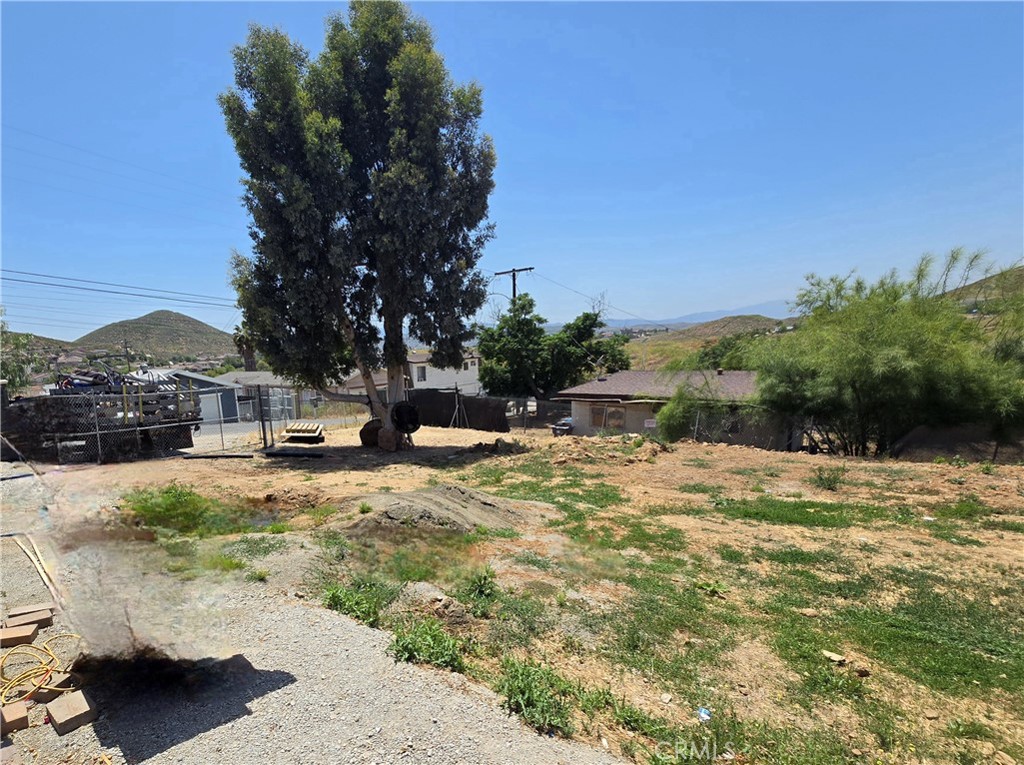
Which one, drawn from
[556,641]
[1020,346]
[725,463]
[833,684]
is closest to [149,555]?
[556,641]

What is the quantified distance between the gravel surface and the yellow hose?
0.66 ft

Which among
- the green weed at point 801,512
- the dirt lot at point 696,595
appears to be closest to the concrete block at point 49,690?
the dirt lot at point 696,595

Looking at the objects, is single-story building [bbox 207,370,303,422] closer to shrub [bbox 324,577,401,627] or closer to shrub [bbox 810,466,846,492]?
shrub [bbox 810,466,846,492]

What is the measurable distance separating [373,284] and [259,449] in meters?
6.91

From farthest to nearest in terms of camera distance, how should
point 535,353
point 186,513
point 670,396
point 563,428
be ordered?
point 535,353 < point 563,428 < point 670,396 < point 186,513

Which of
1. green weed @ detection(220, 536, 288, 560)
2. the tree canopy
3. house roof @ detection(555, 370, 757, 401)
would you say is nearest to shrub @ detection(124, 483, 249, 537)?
green weed @ detection(220, 536, 288, 560)

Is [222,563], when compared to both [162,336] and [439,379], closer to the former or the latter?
[439,379]

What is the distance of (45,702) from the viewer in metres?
3.13

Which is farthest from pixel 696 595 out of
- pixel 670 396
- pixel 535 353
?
pixel 535 353

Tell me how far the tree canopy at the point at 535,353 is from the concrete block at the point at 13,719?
29389 mm

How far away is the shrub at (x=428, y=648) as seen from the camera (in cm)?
362

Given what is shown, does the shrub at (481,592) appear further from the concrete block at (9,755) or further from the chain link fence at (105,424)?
the chain link fence at (105,424)

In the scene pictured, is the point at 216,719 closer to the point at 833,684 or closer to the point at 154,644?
the point at 154,644

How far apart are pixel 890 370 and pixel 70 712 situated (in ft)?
53.4
